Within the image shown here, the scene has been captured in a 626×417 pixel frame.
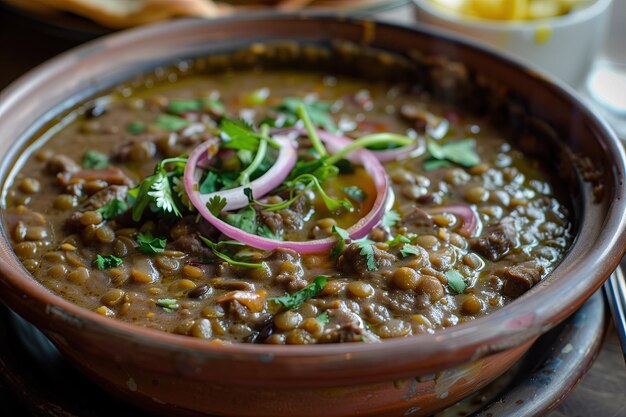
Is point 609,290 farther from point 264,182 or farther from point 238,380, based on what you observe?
point 238,380

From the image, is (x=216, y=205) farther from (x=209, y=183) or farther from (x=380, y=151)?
(x=380, y=151)

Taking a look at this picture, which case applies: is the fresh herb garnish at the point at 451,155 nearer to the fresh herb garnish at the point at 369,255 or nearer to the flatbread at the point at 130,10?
the fresh herb garnish at the point at 369,255

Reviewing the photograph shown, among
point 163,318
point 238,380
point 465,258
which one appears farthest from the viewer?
point 465,258

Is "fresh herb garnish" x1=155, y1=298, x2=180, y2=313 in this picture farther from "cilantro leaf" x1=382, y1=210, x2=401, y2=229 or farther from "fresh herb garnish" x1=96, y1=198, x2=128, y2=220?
"cilantro leaf" x1=382, y1=210, x2=401, y2=229

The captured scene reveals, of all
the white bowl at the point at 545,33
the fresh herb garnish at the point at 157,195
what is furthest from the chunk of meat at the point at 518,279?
the white bowl at the point at 545,33

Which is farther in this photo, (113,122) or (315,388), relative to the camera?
(113,122)

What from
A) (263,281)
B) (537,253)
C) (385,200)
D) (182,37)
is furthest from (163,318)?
(182,37)
